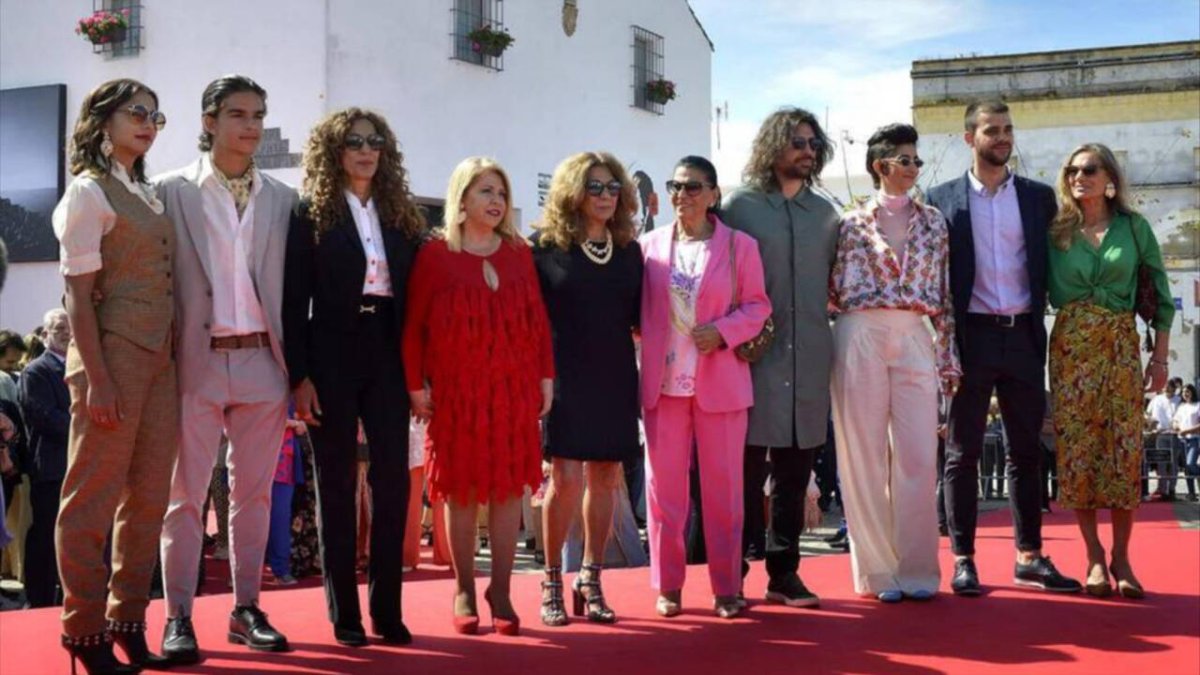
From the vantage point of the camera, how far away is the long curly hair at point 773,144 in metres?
6.27

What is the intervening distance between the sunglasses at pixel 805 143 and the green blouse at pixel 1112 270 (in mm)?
1223

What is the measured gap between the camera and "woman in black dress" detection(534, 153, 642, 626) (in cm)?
573

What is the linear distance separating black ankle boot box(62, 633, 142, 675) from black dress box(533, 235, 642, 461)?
73.0 inches

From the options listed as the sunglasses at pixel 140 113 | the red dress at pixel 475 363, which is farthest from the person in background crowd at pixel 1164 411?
the sunglasses at pixel 140 113

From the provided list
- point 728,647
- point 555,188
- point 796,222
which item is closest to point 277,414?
point 555,188

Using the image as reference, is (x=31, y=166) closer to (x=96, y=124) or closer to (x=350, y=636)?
(x=96, y=124)

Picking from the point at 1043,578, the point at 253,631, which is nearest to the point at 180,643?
the point at 253,631

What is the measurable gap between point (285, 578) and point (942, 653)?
516 cm

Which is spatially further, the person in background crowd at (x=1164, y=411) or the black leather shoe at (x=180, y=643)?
the person in background crowd at (x=1164, y=411)

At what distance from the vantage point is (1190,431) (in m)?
18.8

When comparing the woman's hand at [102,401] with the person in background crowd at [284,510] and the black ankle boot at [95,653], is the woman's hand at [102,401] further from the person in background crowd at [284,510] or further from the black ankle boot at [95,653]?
the person in background crowd at [284,510]

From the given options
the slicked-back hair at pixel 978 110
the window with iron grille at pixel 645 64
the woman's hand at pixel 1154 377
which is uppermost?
the window with iron grille at pixel 645 64

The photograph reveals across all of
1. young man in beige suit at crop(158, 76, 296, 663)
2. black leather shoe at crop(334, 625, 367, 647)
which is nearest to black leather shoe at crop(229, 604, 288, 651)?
young man in beige suit at crop(158, 76, 296, 663)

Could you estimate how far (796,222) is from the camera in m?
6.25
